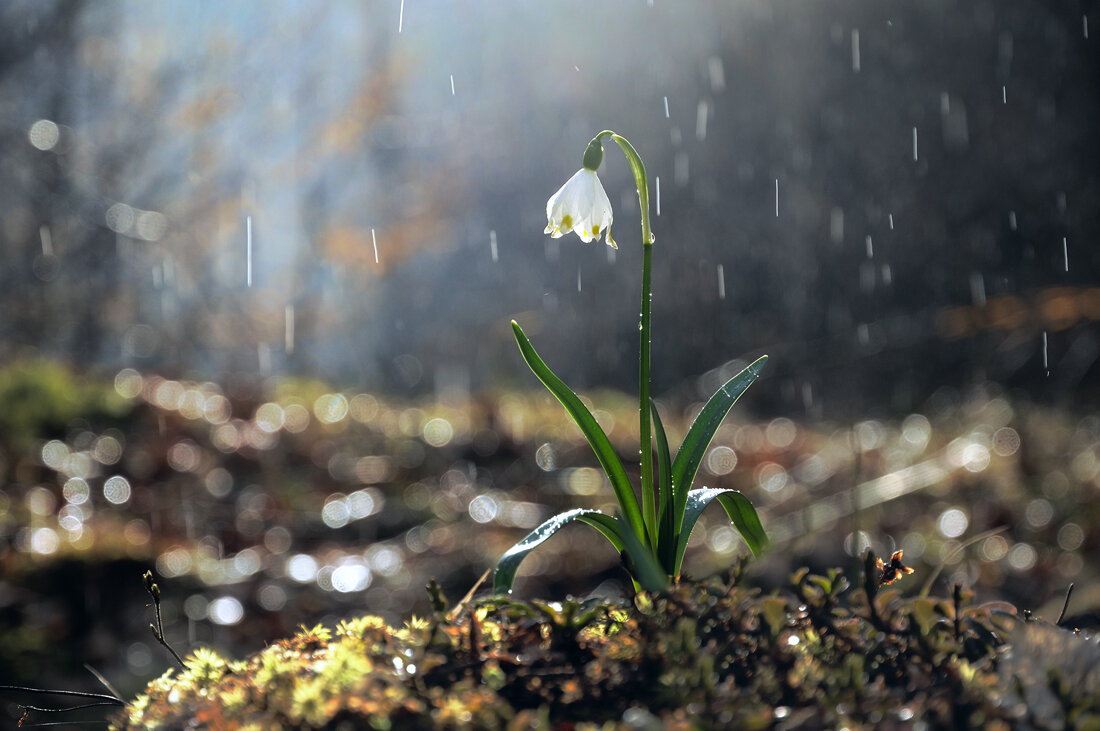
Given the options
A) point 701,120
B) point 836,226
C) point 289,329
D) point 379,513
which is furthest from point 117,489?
point 701,120

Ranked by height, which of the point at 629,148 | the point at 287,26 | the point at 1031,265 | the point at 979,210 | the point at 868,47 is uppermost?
the point at 287,26

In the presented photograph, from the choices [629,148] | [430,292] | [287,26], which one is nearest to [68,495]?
[629,148]

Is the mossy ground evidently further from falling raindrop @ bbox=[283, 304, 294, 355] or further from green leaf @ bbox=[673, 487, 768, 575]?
falling raindrop @ bbox=[283, 304, 294, 355]

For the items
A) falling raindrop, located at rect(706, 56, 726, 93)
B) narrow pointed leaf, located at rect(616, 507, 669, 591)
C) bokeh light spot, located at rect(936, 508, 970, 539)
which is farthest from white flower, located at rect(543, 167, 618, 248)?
falling raindrop, located at rect(706, 56, 726, 93)

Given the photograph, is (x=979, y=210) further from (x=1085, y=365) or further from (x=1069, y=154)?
(x=1085, y=365)

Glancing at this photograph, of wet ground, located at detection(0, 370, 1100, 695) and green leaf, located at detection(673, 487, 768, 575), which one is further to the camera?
wet ground, located at detection(0, 370, 1100, 695)

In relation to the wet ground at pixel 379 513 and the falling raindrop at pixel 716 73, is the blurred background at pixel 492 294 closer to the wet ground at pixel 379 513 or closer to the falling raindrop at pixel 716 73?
the wet ground at pixel 379 513
